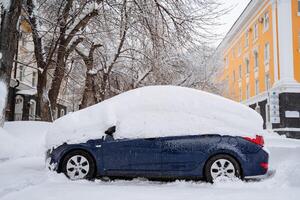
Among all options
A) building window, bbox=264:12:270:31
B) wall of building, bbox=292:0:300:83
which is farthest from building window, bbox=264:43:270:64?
wall of building, bbox=292:0:300:83

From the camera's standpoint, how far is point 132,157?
6527 millimetres

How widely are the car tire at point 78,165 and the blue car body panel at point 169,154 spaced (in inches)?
4.1

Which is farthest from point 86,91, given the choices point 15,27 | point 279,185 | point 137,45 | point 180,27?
point 279,185

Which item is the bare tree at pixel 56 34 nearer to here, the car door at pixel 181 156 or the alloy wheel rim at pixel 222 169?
the car door at pixel 181 156

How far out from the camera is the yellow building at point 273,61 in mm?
29438

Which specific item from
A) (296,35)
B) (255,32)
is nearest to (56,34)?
(296,35)

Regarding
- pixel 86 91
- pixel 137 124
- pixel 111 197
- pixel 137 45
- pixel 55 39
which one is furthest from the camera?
pixel 86 91

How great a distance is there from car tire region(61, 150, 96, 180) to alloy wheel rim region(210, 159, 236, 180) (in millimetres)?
2148

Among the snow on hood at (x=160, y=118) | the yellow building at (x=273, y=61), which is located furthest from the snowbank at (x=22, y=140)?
the yellow building at (x=273, y=61)

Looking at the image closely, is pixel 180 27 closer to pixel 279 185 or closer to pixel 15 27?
pixel 15 27

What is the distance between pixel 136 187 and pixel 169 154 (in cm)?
97

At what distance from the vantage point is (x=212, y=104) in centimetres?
690

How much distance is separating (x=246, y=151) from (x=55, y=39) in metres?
11.5

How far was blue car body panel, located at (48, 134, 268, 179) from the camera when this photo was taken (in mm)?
6430
